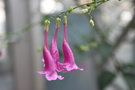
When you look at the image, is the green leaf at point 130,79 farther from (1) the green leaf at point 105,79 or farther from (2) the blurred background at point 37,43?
(2) the blurred background at point 37,43

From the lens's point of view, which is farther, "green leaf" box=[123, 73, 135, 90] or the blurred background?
the blurred background

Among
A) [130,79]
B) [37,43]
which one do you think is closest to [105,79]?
[130,79]

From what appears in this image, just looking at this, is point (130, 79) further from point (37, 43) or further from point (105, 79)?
point (37, 43)

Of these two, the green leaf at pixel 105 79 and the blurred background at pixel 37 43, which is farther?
the blurred background at pixel 37 43

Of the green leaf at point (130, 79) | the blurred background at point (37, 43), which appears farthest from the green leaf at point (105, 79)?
the blurred background at point (37, 43)

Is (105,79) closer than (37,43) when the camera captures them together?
Yes

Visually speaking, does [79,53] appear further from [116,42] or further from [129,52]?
[129,52]

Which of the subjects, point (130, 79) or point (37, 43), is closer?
point (130, 79)

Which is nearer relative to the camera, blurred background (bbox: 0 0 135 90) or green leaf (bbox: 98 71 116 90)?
green leaf (bbox: 98 71 116 90)

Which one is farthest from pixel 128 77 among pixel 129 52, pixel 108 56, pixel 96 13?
pixel 129 52

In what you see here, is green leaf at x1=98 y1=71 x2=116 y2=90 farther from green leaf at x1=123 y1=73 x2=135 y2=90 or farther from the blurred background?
the blurred background

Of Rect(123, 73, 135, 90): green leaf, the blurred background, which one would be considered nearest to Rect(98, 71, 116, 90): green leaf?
Rect(123, 73, 135, 90): green leaf
